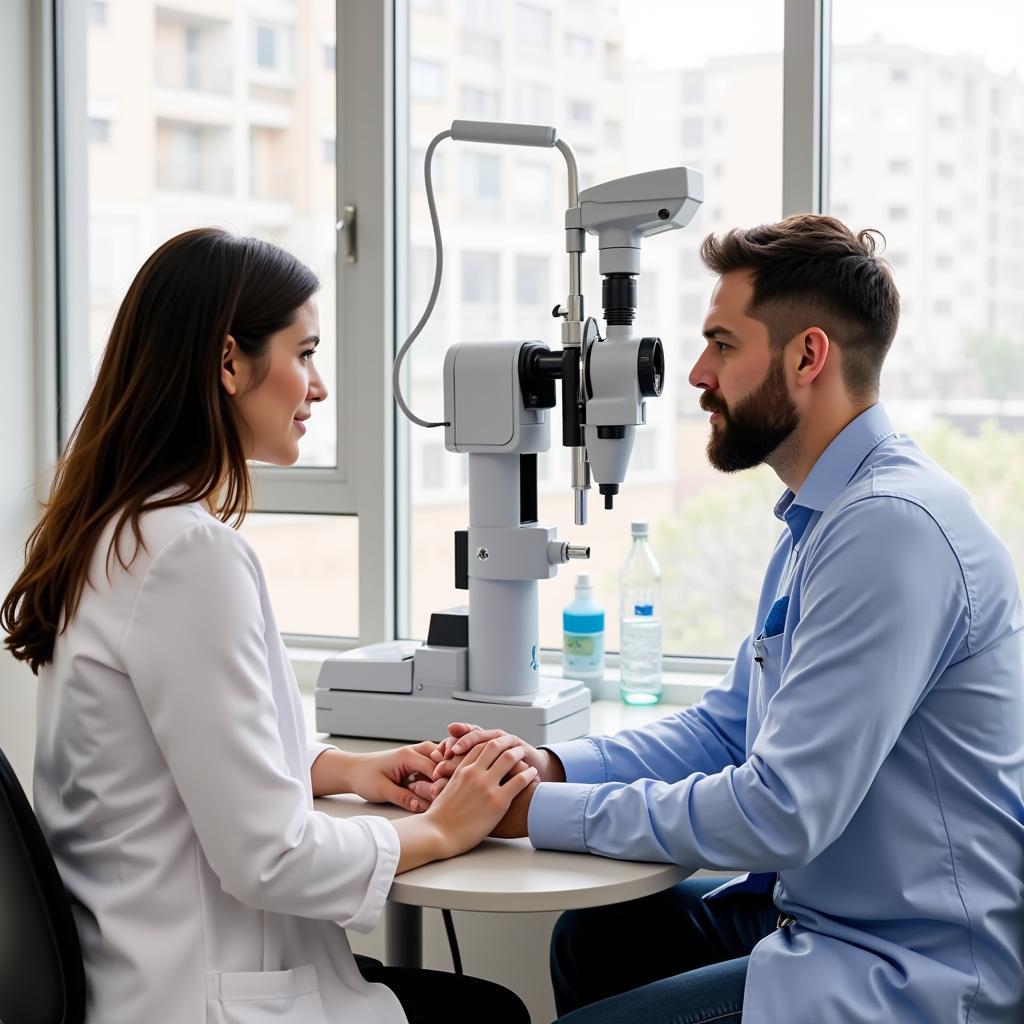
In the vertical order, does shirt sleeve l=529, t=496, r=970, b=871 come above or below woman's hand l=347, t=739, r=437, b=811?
above

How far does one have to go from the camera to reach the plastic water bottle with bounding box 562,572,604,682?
2.06 meters

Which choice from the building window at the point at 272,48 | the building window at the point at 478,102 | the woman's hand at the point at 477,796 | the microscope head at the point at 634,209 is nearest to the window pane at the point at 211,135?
the building window at the point at 272,48

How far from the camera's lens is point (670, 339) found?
223 cm

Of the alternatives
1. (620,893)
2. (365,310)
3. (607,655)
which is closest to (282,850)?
(620,893)

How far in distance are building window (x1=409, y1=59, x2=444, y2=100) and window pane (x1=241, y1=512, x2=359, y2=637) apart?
0.84 metres

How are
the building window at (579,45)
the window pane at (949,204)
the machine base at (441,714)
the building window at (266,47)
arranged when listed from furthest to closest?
the building window at (266,47) < the building window at (579,45) < the window pane at (949,204) < the machine base at (441,714)

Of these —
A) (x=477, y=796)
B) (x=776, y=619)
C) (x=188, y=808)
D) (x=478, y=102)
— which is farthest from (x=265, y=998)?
(x=478, y=102)

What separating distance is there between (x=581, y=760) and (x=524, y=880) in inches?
11.3

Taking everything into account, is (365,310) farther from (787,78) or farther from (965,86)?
(965,86)

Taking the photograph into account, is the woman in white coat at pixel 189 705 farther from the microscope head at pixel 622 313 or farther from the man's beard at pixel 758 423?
the man's beard at pixel 758 423

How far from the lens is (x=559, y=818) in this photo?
50.9 inches

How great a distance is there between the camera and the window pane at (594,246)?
2.16m

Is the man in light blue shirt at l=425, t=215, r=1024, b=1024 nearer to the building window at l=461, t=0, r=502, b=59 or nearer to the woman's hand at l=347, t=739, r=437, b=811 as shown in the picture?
the woman's hand at l=347, t=739, r=437, b=811

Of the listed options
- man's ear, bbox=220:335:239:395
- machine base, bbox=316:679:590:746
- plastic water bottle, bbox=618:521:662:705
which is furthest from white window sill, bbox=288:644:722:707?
man's ear, bbox=220:335:239:395
